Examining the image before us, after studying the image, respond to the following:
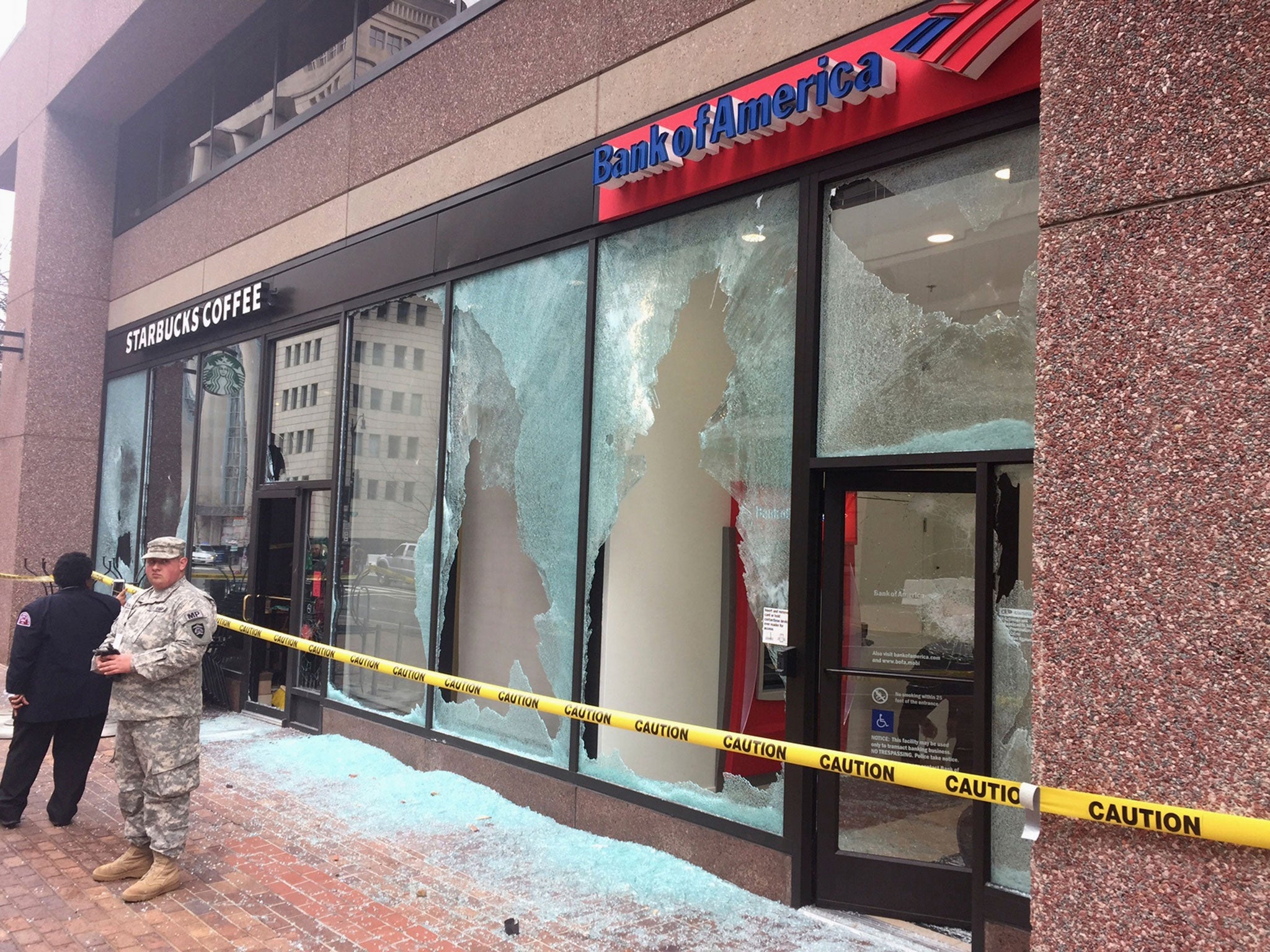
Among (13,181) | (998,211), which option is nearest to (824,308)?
(998,211)

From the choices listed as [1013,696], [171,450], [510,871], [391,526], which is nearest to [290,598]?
[391,526]

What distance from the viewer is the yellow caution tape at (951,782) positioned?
2688 mm

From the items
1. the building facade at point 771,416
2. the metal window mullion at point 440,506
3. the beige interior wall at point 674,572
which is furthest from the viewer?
the metal window mullion at point 440,506

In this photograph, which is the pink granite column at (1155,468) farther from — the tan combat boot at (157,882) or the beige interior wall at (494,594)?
the beige interior wall at (494,594)

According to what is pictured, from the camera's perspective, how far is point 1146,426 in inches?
114

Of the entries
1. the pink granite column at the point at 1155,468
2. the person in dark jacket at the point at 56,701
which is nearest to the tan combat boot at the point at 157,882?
the person in dark jacket at the point at 56,701

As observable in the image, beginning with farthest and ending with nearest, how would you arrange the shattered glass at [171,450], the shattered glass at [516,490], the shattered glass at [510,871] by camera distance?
1. the shattered glass at [171,450]
2. the shattered glass at [516,490]
3. the shattered glass at [510,871]

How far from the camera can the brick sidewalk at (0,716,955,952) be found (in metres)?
4.82

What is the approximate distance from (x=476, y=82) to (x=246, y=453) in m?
5.13

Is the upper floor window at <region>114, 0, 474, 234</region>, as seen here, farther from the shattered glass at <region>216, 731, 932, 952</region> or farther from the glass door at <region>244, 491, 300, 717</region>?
the shattered glass at <region>216, 731, 932, 952</region>

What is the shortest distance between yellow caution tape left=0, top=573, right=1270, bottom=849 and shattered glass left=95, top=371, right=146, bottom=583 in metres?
9.16

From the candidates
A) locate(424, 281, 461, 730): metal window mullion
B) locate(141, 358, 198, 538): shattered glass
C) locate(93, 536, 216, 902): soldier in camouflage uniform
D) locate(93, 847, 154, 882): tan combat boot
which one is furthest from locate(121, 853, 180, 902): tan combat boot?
locate(141, 358, 198, 538): shattered glass

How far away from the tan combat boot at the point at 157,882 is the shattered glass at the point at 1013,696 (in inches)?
159

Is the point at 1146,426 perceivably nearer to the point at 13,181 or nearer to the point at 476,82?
the point at 476,82
